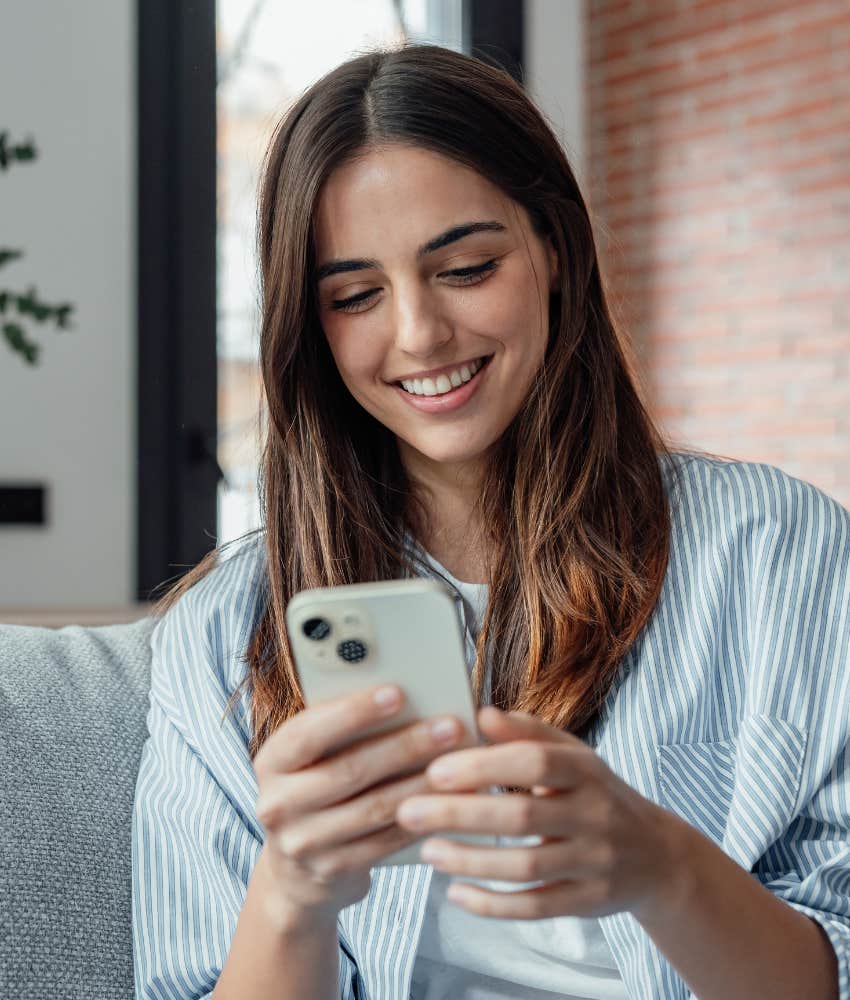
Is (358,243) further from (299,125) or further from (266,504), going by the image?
(266,504)

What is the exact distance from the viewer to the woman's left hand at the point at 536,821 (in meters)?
0.68

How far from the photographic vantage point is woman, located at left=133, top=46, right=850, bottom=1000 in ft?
3.45

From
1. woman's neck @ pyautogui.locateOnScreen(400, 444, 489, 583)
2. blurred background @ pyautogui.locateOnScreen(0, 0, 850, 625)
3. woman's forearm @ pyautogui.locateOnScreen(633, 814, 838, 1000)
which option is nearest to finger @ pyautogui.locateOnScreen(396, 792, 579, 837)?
woman's forearm @ pyautogui.locateOnScreen(633, 814, 838, 1000)

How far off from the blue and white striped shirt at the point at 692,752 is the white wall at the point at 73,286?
79.3 inches

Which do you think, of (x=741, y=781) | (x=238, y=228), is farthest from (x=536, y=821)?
(x=238, y=228)

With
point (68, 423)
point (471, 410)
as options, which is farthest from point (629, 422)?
point (68, 423)

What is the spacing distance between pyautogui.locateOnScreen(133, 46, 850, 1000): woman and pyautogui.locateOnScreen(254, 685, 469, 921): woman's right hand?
0.15m

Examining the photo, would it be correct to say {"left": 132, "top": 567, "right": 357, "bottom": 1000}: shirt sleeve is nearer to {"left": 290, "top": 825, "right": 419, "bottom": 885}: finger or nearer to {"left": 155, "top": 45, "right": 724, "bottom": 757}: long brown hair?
{"left": 155, "top": 45, "right": 724, "bottom": 757}: long brown hair

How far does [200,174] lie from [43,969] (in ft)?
8.65

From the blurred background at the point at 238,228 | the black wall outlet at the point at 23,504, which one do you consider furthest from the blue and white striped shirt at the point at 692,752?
the black wall outlet at the point at 23,504

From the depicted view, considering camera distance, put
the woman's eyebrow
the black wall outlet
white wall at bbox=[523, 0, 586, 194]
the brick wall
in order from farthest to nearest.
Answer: white wall at bbox=[523, 0, 586, 194], the brick wall, the black wall outlet, the woman's eyebrow

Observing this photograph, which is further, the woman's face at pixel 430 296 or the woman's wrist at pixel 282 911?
the woman's face at pixel 430 296

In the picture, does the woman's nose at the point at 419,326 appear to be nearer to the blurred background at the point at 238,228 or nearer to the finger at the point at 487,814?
the finger at the point at 487,814

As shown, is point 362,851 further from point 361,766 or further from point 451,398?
point 451,398
